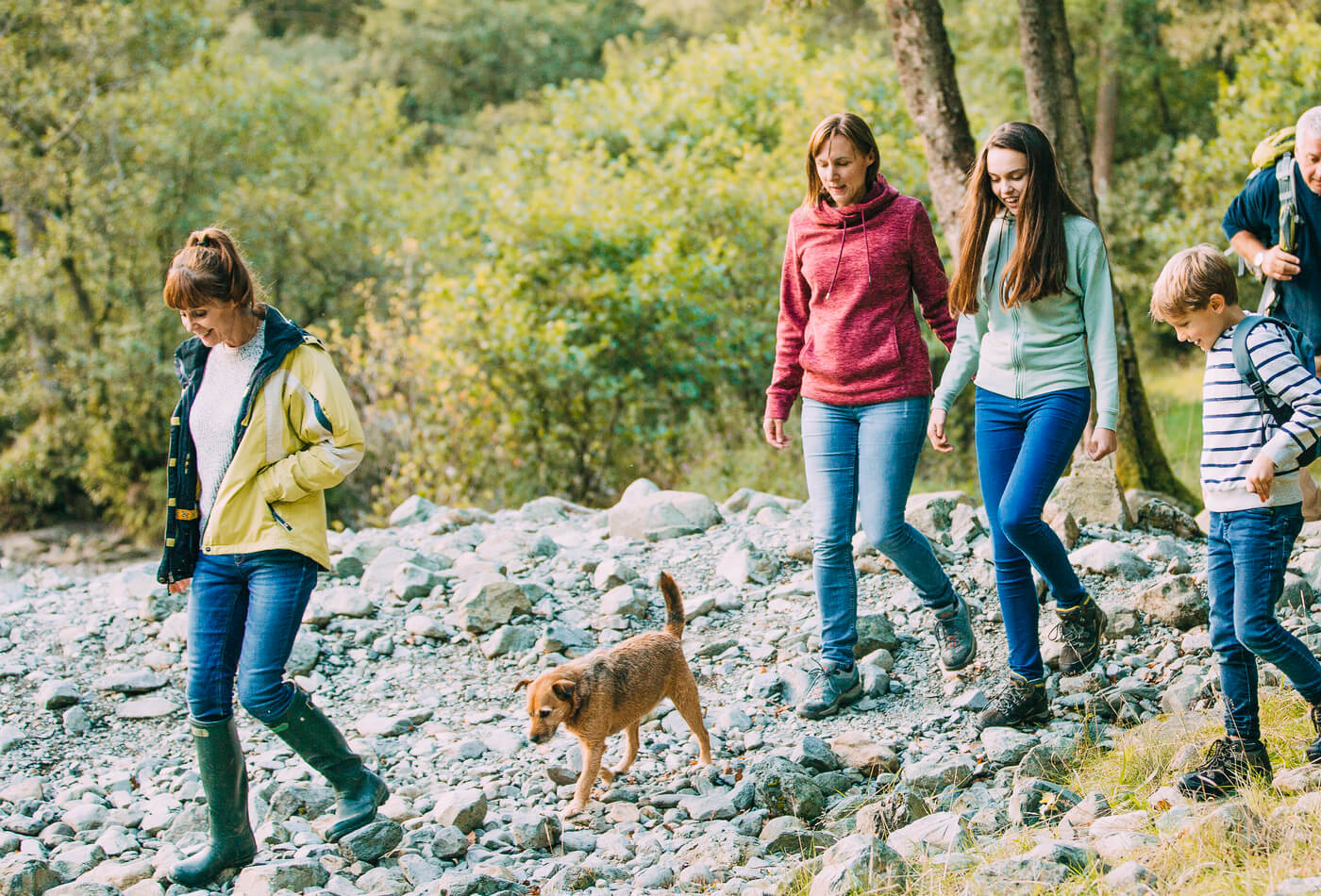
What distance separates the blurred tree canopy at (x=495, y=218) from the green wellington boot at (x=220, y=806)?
19.6 ft

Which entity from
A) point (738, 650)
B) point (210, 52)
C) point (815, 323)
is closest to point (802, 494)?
point (738, 650)

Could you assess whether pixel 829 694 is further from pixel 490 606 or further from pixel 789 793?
pixel 490 606

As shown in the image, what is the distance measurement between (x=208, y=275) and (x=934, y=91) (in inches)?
184

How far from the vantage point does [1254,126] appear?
588 inches

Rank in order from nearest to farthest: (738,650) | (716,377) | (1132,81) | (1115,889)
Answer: (1115,889)
(738,650)
(716,377)
(1132,81)

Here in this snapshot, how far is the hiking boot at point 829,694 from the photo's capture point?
4426 millimetres

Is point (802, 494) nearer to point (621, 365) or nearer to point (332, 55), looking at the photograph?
point (621, 365)

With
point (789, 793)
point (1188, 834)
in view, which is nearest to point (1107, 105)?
point (789, 793)

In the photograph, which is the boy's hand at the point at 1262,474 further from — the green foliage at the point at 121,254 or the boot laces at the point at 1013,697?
the green foliage at the point at 121,254

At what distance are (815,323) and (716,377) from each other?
5.98m

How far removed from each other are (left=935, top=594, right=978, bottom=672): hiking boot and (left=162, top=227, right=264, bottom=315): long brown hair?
116 inches

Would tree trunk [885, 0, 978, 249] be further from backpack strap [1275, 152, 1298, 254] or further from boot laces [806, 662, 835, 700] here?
boot laces [806, 662, 835, 700]

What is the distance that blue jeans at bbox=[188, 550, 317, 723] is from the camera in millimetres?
3492

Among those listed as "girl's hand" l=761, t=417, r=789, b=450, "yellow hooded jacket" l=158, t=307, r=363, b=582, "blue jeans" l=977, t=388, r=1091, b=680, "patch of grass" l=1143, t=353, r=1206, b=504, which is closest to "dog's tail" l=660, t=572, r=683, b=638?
"girl's hand" l=761, t=417, r=789, b=450
